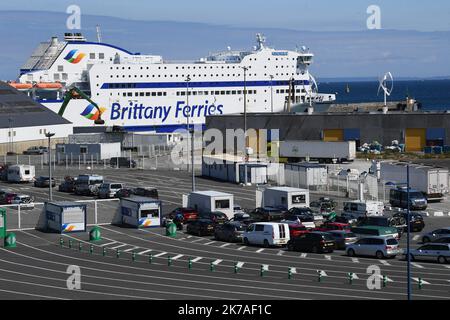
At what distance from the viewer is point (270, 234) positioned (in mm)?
37406

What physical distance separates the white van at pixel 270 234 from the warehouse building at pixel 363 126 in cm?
3399

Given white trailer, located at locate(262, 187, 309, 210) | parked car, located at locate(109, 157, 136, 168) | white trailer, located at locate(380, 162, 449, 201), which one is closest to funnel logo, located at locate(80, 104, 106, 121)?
parked car, located at locate(109, 157, 136, 168)

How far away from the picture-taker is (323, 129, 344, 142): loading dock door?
71.9 meters

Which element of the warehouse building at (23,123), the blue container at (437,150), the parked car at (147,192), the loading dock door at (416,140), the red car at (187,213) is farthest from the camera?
the warehouse building at (23,123)

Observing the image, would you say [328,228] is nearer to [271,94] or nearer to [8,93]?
[8,93]

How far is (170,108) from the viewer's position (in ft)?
362

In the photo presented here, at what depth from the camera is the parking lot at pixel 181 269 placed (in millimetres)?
27781

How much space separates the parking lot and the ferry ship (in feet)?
212

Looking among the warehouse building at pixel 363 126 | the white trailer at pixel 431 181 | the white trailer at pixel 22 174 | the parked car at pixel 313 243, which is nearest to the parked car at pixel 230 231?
the parked car at pixel 313 243

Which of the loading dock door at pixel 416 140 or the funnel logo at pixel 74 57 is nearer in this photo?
the loading dock door at pixel 416 140

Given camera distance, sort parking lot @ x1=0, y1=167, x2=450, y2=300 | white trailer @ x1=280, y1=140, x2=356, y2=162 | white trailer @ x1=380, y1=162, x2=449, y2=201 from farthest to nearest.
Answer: white trailer @ x1=280, y1=140, x2=356, y2=162, white trailer @ x1=380, y1=162, x2=449, y2=201, parking lot @ x1=0, y1=167, x2=450, y2=300

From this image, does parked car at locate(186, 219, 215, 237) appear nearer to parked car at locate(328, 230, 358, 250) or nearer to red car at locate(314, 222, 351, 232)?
red car at locate(314, 222, 351, 232)

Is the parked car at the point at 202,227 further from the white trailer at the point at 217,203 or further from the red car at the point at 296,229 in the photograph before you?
the red car at the point at 296,229

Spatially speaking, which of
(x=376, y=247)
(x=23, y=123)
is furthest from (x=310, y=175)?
(x=23, y=123)
